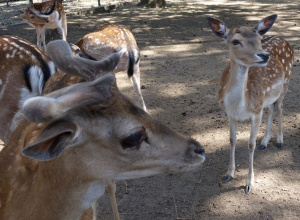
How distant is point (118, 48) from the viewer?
4941 mm

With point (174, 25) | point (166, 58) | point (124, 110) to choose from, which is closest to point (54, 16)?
point (166, 58)

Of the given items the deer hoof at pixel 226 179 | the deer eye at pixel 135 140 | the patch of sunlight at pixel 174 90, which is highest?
the deer eye at pixel 135 140

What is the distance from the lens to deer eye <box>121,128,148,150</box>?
1696 millimetres

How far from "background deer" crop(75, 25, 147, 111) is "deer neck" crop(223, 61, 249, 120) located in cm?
163

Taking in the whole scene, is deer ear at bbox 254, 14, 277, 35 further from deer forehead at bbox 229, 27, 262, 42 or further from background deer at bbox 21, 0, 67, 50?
background deer at bbox 21, 0, 67, 50

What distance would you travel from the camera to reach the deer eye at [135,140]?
1.70m

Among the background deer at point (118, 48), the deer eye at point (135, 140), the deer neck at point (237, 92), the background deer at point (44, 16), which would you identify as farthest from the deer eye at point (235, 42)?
the background deer at point (44, 16)

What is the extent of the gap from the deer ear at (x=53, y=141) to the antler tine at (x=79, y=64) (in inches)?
18.1

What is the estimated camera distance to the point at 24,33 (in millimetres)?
9188

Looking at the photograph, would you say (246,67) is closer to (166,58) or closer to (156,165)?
(156,165)

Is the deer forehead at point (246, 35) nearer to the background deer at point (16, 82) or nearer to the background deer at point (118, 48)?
the background deer at point (118, 48)

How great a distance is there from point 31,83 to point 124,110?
1.61 metres

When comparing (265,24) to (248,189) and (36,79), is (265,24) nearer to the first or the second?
(248,189)

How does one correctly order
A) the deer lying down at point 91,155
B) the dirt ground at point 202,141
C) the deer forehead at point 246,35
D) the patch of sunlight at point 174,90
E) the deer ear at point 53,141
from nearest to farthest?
the deer ear at point 53,141 → the deer lying down at point 91,155 → the dirt ground at point 202,141 → the deer forehead at point 246,35 → the patch of sunlight at point 174,90
